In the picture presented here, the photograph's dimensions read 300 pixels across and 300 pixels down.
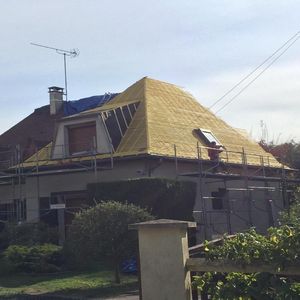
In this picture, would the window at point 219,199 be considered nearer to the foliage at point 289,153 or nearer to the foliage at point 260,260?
the foliage at point 289,153

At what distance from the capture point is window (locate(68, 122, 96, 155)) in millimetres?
24938

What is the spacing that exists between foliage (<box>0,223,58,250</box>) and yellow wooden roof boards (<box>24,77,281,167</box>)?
379 cm

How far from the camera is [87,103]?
3014 cm

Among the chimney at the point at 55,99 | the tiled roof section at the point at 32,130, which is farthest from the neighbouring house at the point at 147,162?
the chimney at the point at 55,99

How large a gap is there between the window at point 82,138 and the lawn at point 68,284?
319 inches

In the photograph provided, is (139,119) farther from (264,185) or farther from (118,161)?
(264,185)

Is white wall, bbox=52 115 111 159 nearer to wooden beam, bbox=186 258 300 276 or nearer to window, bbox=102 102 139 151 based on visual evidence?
window, bbox=102 102 139 151

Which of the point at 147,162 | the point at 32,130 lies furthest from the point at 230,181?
the point at 32,130

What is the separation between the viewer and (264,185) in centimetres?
2988

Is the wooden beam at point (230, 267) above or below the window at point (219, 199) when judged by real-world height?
below

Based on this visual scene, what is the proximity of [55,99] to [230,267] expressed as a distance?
27773 mm

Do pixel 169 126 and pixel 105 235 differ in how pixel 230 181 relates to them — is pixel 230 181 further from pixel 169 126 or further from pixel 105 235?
pixel 105 235

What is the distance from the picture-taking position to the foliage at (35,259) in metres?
17.8

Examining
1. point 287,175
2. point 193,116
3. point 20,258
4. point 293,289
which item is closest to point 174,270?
point 293,289
